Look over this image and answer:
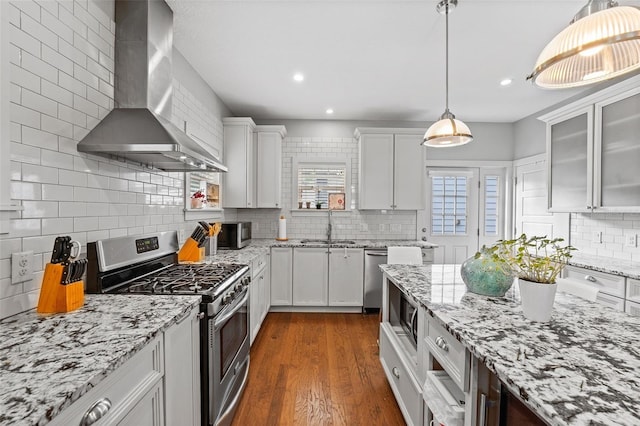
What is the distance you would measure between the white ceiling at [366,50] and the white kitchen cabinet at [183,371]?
2120 millimetres

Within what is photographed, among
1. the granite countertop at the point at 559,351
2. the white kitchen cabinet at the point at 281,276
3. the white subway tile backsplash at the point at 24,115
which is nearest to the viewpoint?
the granite countertop at the point at 559,351

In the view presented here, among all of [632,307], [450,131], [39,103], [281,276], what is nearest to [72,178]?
[39,103]

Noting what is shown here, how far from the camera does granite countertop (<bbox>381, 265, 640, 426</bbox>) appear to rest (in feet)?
2.13

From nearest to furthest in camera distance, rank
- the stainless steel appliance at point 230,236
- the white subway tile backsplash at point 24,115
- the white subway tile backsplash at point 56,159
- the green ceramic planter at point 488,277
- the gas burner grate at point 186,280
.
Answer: the white subway tile backsplash at point 24,115 < the white subway tile backsplash at point 56,159 < the green ceramic planter at point 488,277 < the gas burner grate at point 186,280 < the stainless steel appliance at point 230,236

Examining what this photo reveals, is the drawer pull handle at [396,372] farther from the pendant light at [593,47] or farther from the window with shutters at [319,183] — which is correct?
the window with shutters at [319,183]

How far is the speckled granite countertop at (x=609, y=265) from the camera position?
2.26 m

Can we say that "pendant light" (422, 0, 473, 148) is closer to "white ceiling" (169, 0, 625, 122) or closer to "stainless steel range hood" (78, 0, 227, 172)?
"white ceiling" (169, 0, 625, 122)

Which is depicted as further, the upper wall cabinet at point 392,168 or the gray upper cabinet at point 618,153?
the upper wall cabinet at point 392,168

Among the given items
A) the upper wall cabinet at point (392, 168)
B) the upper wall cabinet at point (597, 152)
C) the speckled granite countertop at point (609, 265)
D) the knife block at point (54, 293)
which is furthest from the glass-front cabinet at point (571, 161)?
the knife block at point (54, 293)

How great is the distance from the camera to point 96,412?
31.5 inches

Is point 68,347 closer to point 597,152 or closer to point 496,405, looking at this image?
point 496,405

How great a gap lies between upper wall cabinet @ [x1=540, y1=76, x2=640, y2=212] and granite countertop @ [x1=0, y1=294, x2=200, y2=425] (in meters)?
3.52

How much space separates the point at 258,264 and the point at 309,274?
0.93m

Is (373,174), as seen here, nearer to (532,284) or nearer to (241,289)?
(241,289)
